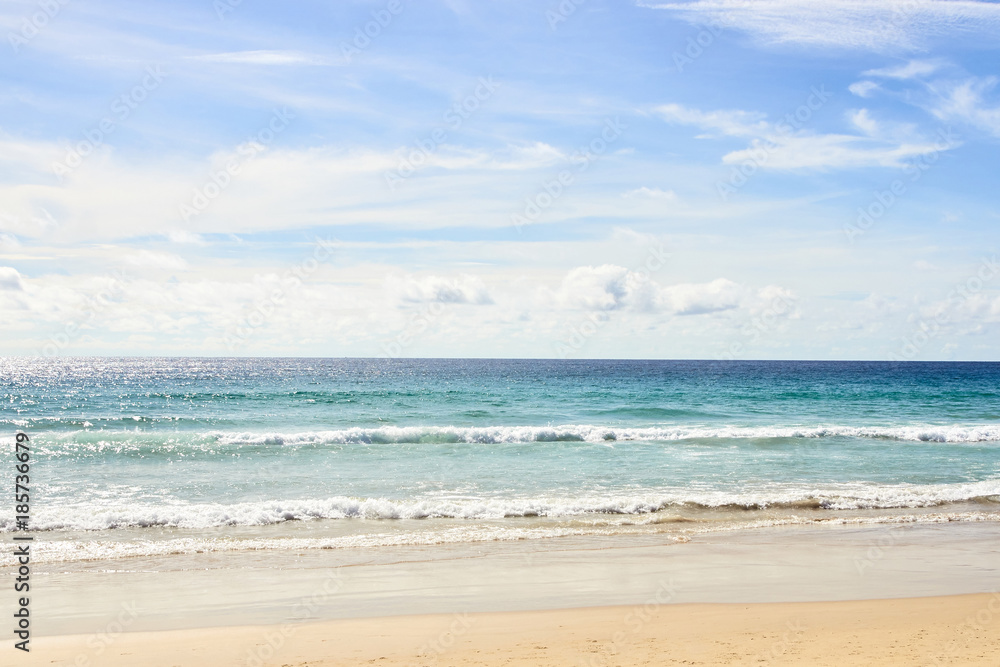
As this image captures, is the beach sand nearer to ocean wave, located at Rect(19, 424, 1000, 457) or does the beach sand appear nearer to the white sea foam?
ocean wave, located at Rect(19, 424, 1000, 457)

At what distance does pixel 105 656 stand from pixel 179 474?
488 inches

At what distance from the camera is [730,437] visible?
85.4 feet

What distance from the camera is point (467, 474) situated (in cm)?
1839

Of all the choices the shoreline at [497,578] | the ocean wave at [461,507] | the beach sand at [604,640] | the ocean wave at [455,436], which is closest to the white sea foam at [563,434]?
the ocean wave at [455,436]

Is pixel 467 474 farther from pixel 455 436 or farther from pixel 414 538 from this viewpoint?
pixel 455 436

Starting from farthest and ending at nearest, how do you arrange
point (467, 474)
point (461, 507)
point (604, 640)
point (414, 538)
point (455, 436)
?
point (455, 436) < point (467, 474) < point (461, 507) < point (414, 538) < point (604, 640)

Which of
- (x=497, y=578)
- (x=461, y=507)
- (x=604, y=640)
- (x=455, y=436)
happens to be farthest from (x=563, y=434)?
(x=604, y=640)

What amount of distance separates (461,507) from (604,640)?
734 centimetres

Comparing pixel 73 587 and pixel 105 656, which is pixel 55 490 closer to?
pixel 73 587

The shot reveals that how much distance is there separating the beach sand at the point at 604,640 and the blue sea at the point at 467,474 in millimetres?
4047

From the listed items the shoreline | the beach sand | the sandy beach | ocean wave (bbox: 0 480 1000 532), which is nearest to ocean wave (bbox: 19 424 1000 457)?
ocean wave (bbox: 0 480 1000 532)

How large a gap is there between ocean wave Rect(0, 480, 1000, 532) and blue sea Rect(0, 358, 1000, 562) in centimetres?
5

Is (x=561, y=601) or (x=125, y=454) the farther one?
(x=125, y=454)

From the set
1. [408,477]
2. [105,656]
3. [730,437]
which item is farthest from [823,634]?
[730,437]
